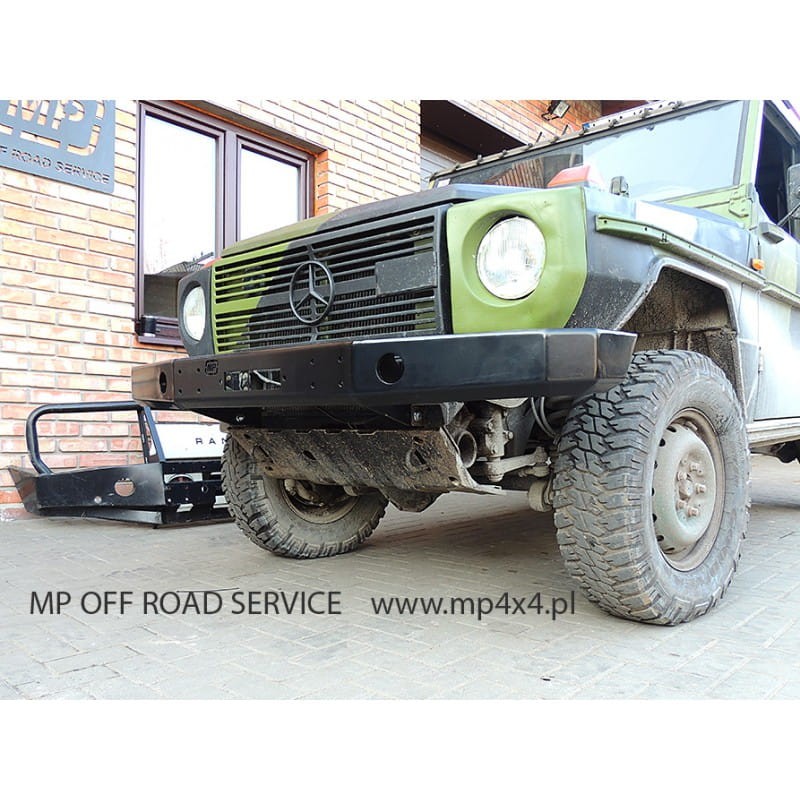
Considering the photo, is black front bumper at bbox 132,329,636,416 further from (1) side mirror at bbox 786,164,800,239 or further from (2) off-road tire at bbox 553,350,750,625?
(1) side mirror at bbox 786,164,800,239

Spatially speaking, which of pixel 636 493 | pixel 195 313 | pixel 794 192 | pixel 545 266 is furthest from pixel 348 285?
pixel 794 192

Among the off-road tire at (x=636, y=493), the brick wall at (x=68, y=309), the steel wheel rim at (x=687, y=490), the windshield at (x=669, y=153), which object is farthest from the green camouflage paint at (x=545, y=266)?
the brick wall at (x=68, y=309)

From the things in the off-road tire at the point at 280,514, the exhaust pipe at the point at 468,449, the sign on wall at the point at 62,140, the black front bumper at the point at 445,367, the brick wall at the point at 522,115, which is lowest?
the off-road tire at the point at 280,514

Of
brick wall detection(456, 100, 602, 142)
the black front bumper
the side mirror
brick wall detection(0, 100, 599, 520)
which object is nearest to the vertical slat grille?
the black front bumper

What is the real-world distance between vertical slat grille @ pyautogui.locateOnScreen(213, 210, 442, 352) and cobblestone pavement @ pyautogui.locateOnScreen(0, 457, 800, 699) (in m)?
0.98

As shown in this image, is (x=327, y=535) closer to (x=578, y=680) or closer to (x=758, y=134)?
(x=578, y=680)

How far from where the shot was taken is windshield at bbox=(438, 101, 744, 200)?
3.21m

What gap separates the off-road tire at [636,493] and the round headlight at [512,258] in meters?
0.49

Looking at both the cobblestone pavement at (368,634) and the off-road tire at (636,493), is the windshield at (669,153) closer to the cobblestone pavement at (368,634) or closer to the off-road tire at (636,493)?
the off-road tire at (636,493)

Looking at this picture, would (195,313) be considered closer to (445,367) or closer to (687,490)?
(445,367)

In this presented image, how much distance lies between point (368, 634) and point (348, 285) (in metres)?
1.14

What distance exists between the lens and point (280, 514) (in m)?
3.22

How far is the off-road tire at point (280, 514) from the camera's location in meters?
3.16
